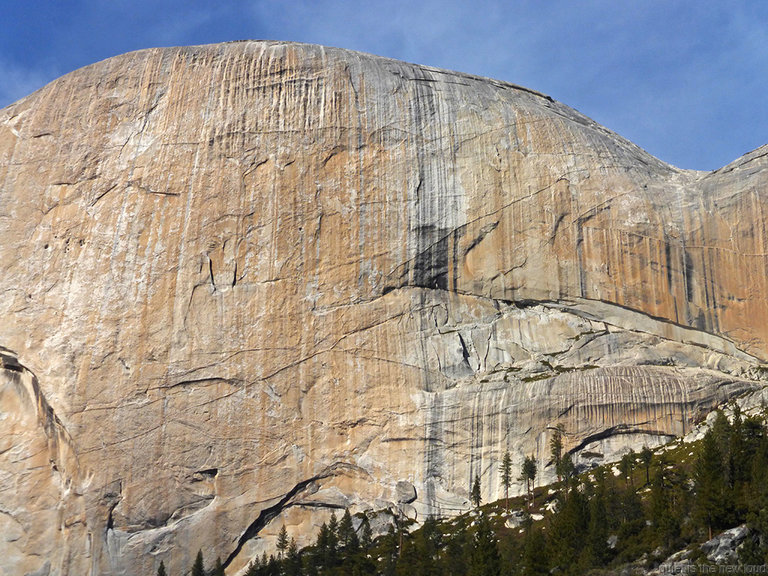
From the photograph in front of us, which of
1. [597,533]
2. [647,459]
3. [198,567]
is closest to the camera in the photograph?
[597,533]

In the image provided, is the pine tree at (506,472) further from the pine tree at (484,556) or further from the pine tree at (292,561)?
the pine tree at (292,561)

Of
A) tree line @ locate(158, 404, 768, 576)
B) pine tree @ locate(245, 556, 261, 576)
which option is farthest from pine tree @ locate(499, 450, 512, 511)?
pine tree @ locate(245, 556, 261, 576)

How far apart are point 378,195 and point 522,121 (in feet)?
32.8

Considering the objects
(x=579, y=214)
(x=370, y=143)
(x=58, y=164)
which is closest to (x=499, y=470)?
(x=579, y=214)

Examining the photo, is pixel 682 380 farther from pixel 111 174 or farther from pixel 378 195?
pixel 111 174

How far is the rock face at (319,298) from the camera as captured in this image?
6869cm

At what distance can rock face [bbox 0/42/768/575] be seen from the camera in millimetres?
68688

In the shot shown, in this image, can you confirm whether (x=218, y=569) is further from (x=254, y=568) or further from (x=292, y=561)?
(x=292, y=561)

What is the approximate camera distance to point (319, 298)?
236 ft

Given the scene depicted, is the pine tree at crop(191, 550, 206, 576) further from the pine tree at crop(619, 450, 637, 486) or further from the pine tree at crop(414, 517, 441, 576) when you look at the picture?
the pine tree at crop(619, 450, 637, 486)

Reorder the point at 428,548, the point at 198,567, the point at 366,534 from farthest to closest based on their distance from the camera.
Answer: the point at 366,534, the point at 198,567, the point at 428,548

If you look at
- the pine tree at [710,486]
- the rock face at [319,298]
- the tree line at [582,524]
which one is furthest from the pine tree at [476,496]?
the pine tree at [710,486]

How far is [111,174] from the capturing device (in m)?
75.5

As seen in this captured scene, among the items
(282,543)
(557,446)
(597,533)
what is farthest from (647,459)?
(282,543)
